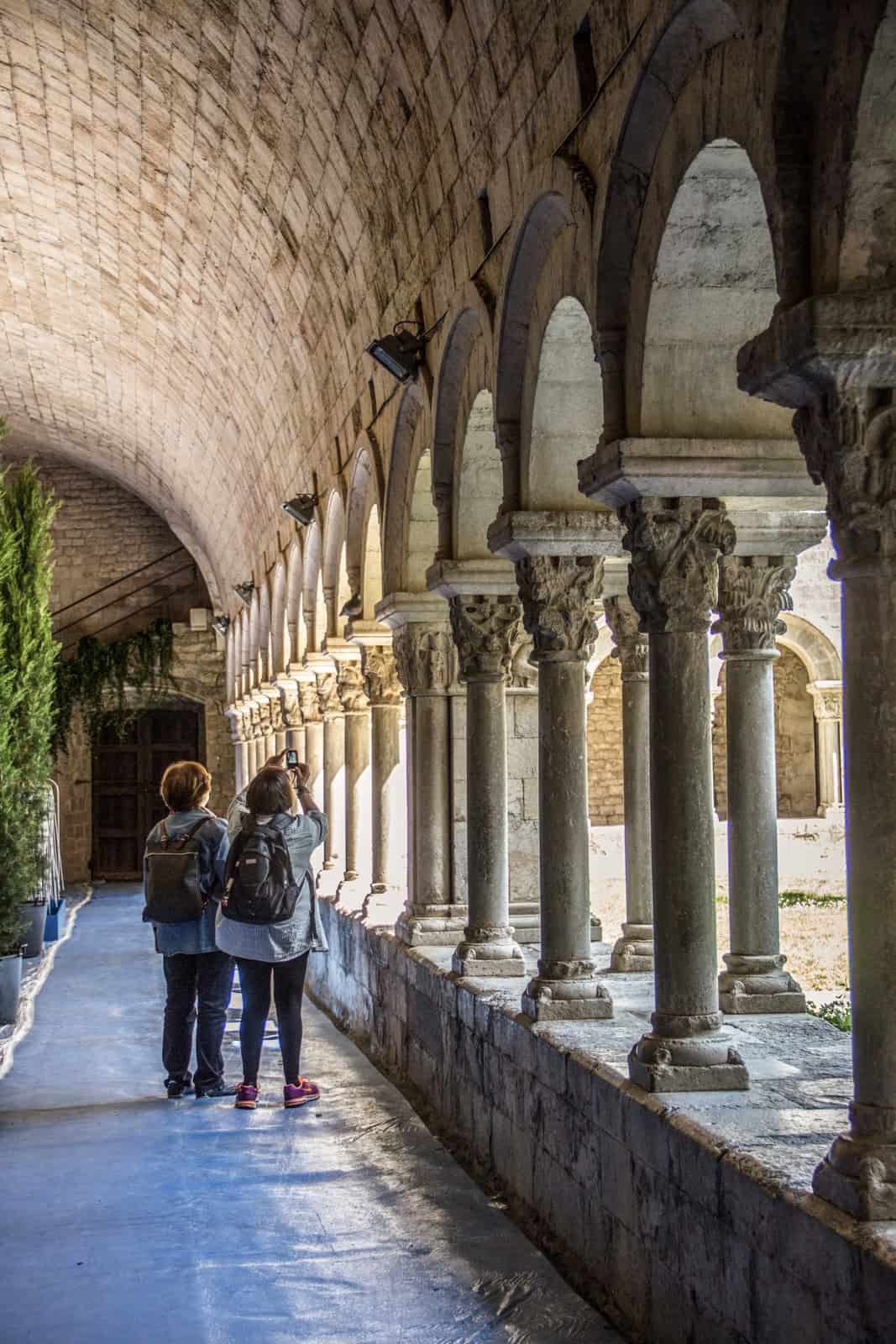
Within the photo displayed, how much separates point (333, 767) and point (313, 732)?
43.0 inches

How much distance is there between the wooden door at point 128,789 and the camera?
21734 mm

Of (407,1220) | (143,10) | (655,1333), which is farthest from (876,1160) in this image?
(143,10)

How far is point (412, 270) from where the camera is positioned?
7430 millimetres

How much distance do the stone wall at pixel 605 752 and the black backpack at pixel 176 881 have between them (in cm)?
1208

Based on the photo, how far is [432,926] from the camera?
7.54 meters

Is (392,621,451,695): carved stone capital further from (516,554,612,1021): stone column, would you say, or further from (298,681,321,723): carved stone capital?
(298,681,321,723): carved stone capital

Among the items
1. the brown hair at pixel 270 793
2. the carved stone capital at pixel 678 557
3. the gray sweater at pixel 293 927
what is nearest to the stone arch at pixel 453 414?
the brown hair at pixel 270 793

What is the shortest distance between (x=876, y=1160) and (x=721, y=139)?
2.24 m

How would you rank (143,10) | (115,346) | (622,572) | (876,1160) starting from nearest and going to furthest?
1. (876,1160)
2. (622,572)
3. (143,10)
4. (115,346)

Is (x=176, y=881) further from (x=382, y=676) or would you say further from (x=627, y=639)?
(x=382, y=676)

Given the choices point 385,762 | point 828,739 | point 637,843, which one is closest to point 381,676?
point 385,762

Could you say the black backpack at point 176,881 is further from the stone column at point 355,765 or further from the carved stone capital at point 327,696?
the carved stone capital at point 327,696

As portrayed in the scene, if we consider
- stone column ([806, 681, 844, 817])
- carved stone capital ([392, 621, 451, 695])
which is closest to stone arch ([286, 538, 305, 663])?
carved stone capital ([392, 621, 451, 695])

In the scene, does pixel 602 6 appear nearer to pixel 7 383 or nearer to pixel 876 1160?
pixel 876 1160
